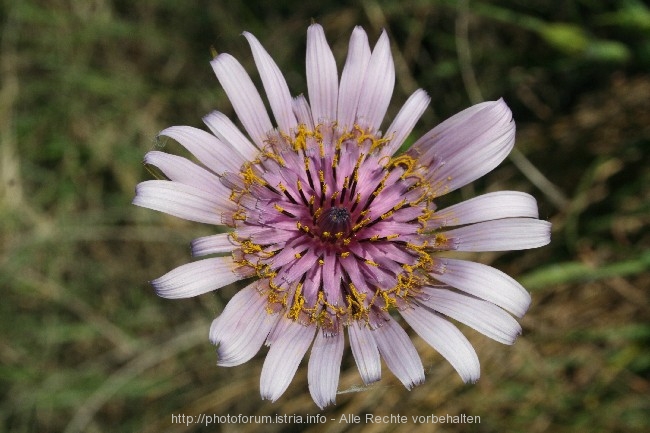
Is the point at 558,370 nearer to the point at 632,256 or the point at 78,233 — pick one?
the point at 632,256

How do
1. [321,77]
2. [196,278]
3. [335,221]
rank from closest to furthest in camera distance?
[196,278]
[335,221]
[321,77]

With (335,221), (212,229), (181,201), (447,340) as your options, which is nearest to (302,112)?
(335,221)

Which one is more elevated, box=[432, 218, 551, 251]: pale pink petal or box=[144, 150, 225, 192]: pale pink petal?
box=[144, 150, 225, 192]: pale pink petal

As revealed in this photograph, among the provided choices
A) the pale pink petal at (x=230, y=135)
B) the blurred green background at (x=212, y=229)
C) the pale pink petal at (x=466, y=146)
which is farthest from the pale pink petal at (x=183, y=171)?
the blurred green background at (x=212, y=229)

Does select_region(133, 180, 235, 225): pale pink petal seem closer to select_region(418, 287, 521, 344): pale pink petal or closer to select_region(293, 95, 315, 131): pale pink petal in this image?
select_region(293, 95, 315, 131): pale pink petal

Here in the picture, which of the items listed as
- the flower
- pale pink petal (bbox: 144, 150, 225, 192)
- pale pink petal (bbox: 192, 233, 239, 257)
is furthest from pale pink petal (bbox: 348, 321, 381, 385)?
pale pink petal (bbox: 144, 150, 225, 192)

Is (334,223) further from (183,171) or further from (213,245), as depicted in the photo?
(183,171)
